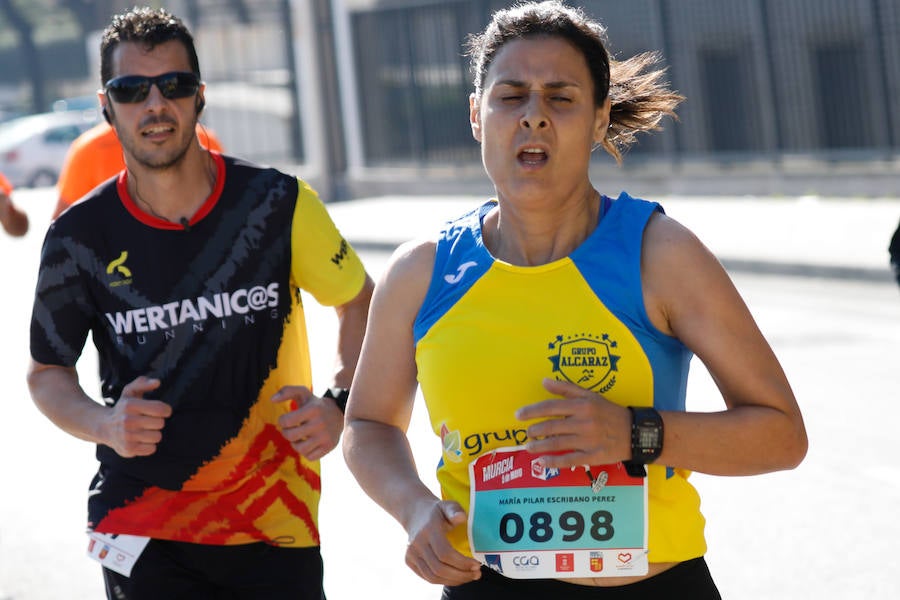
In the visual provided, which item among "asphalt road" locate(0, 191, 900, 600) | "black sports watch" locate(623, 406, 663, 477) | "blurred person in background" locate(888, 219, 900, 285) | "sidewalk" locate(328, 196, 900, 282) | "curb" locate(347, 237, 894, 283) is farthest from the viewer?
"sidewalk" locate(328, 196, 900, 282)

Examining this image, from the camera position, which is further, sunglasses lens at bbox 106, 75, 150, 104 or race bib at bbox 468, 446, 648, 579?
sunglasses lens at bbox 106, 75, 150, 104

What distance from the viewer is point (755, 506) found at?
6.87 metres

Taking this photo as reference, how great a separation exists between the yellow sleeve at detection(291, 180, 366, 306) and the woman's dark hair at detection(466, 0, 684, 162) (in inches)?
29.9

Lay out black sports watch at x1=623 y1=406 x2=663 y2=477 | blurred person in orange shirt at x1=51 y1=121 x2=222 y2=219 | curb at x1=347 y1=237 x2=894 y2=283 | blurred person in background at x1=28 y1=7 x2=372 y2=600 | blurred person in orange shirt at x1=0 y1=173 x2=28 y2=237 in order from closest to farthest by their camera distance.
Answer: black sports watch at x1=623 y1=406 x2=663 y2=477 < blurred person in background at x1=28 y1=7 x2=372 y2=600 < blurred person in orange shirt at x1=51 y1=121 x2=222 y2=219 < blurred person in orange shirt at x1=0 y1=173 x2=28 y2=237 < curb at x1=347 y1=237 x2=894 y2=283

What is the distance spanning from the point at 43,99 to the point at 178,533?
2020 inches

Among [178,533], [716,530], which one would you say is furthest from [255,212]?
[716,530]

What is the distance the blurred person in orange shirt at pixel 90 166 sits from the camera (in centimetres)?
625

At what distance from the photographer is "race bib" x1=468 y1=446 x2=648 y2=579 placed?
110 inches

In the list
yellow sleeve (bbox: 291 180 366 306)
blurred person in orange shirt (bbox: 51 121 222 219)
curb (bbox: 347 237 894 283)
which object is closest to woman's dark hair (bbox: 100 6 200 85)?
yellow sleeve (bbox: 291 180 366 306)

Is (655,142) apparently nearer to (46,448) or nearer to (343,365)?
(46,448)

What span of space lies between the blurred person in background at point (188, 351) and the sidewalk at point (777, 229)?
7939 mm

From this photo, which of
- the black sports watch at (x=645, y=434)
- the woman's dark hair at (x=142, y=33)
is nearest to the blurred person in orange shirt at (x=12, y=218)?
the woman's dark hair at (x=142, y=33)

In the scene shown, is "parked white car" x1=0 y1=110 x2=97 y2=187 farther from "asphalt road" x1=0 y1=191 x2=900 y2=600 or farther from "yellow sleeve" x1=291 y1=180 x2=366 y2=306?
"yellow sleeve" x1=291 y1=180 x2=366 y2=306

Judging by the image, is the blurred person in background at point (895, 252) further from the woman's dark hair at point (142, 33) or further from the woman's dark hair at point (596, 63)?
the woman's dark hair at point (142, 33)
